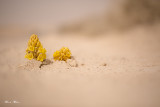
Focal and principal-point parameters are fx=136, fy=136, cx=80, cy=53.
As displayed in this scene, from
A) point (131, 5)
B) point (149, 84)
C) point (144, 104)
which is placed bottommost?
point (144, 104)

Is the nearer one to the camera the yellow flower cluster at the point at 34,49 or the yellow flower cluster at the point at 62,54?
the yellow flower cluster at the point at 34,49

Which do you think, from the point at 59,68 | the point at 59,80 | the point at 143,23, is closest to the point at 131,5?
the point at 143,23

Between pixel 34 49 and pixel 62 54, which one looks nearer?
pixel 34 49

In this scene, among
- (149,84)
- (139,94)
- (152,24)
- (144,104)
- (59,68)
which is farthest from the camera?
(152,24)

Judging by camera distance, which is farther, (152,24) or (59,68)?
(152,24)

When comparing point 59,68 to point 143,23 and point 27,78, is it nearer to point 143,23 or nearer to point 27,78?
point 27,78

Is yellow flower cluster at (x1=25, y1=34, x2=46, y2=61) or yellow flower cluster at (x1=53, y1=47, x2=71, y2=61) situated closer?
yellow flower cluster at (x1=25, y1=34, x2=46, y2=61)

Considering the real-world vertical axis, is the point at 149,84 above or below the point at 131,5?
below

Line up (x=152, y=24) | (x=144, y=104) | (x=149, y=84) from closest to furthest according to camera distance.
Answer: (x=144, y=104) → (x=149, y=84) → (x=152, y=24)
